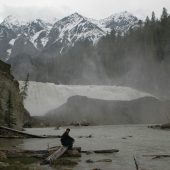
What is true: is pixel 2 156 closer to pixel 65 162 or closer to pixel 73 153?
pixel 65 162

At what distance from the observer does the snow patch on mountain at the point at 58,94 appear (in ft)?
330

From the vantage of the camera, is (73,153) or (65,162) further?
(73,153)

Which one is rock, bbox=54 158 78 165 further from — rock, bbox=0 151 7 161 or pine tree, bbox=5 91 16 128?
pine tree, bbox=5 91 16 128

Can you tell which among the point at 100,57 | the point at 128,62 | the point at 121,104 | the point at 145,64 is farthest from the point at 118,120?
the point at 100,57

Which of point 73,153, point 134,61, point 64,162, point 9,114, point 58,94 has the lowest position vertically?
point 64,162

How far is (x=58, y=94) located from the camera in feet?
350

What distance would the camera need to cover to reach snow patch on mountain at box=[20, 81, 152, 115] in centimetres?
10056

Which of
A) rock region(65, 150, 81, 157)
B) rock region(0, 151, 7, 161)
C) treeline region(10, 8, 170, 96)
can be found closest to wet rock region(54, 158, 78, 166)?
rock region(65, 150, 81, 157)

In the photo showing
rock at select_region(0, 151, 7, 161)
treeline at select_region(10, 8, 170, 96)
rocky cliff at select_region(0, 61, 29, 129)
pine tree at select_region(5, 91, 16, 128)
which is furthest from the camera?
treeline at select_region(10, 8, 170, 96)

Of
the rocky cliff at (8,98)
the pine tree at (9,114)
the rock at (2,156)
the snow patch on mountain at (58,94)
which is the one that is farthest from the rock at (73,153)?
the snow patch on mountain at (58,94)

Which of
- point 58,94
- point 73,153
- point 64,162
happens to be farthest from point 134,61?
point 64,162

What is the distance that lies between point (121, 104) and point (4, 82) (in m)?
52.0

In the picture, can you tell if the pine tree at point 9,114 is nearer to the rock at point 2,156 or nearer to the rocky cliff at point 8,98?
the rocky cliff at point 8,98

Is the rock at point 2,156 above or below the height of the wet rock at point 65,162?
above
